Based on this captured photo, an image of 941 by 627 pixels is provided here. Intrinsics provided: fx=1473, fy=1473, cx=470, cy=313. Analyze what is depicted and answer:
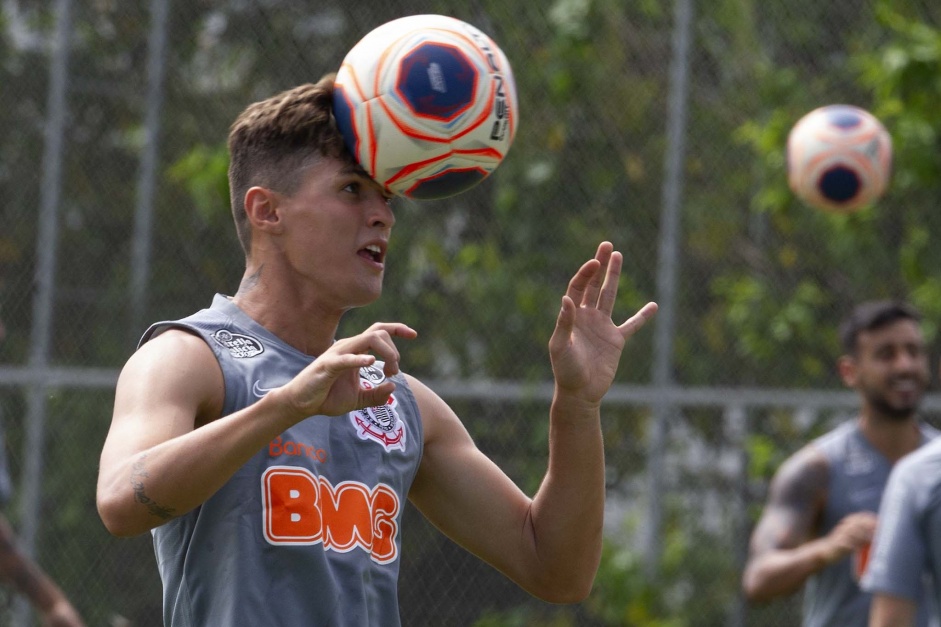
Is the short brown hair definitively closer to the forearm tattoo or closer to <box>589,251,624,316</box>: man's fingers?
<box>589,251,624,316</box>: man's fingers

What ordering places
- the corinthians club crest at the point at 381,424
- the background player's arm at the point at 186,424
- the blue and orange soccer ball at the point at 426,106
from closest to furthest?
the background player's arm at the point at 186,424, the corinthians club crest at the point at 381,424, the blue and orange soccer ball at the point at 426,106

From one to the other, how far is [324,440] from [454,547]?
13.1 feet

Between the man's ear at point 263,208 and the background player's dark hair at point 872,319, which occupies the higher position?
the background player's dark hair at point 872,319

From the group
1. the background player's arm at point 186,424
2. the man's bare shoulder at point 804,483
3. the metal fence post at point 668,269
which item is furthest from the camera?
the metal fence post at point 668,269

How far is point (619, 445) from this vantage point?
6570 mm

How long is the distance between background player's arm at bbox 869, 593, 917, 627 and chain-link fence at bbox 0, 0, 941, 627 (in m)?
2.18

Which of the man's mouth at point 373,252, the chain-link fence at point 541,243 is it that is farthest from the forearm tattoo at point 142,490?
the chain-link fence at point 541,243

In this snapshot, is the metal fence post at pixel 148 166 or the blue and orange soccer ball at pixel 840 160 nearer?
the blue and orange soccer ball at pixel 840 160

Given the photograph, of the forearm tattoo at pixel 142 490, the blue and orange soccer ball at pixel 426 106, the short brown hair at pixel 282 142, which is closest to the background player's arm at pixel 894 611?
the blue and orange soccer ball at pixel 426 106

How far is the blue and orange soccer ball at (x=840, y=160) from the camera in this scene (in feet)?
19.9

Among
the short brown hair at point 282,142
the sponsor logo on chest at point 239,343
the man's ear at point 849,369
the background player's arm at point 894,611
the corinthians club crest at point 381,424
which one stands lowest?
the background player's arm at point 894,611

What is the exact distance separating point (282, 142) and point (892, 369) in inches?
136

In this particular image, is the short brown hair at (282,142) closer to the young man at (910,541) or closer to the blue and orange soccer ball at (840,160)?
the young man at (910,541)

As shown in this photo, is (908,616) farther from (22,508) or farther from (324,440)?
(22,508)
